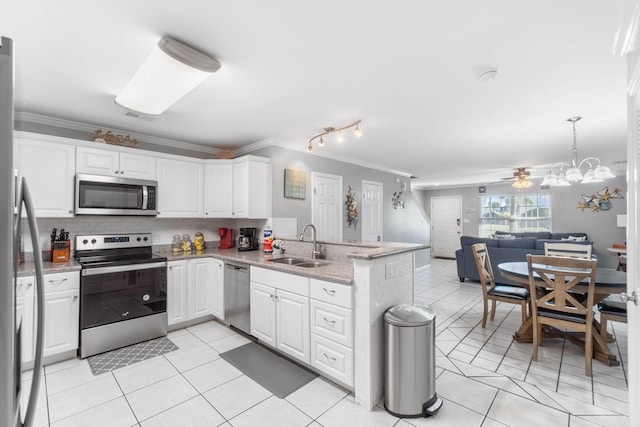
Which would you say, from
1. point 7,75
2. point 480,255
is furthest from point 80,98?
point 480,255

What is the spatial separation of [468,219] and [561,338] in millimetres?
6939

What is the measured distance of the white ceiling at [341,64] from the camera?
5.24 feet

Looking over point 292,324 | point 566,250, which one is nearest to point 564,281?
point 566,250

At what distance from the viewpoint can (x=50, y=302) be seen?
102 inches

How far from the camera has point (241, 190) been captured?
3.93 metres

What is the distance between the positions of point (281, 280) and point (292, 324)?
0.39 m

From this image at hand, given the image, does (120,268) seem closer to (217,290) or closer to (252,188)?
(217,290)

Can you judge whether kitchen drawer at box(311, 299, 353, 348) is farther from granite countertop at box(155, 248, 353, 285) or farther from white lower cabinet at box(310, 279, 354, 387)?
granite countertop at box(155, 248, 353, 285)

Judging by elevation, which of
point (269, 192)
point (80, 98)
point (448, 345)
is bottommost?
point (448, 345)

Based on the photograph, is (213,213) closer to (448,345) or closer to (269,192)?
(269,192)

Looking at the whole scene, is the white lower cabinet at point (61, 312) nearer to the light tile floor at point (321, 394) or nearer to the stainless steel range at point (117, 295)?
the stainless steel range at point (117, 295)

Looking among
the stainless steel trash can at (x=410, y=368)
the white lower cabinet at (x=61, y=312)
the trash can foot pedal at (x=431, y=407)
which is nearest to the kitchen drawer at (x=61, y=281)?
the white lower cabinet at (x=61, y=312)

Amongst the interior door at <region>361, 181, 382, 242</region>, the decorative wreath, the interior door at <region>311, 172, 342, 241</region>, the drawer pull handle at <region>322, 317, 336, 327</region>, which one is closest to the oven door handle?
the drawer pull handle at <region>322, 317, 336, 327</region>

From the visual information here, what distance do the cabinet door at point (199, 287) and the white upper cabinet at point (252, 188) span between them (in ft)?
2.61
